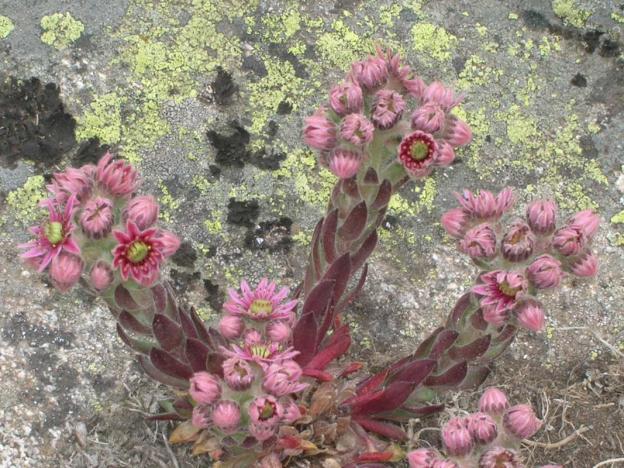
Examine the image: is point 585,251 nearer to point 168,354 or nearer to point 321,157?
point 321,157

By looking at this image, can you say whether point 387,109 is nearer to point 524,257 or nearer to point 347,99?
point 347,99

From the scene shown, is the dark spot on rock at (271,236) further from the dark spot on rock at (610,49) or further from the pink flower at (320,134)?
the dark spot on rock at (610,49)

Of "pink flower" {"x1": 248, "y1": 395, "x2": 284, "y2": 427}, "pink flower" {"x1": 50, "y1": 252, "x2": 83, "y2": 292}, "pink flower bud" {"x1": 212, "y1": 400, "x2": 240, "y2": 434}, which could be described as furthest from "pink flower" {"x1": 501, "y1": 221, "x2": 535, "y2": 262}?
"pink flower" {"x1": 50, "y1": 252, "x2": 83, "y2": 292}

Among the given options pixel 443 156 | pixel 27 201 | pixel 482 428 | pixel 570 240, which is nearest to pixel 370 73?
pixel 443 156

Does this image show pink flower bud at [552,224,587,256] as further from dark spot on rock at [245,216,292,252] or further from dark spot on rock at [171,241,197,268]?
dark spot on rock at [171,241,197,268]

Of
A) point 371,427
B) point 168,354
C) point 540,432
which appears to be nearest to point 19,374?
point 168,354

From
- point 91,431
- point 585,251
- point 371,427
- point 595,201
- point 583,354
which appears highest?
point 585,251
